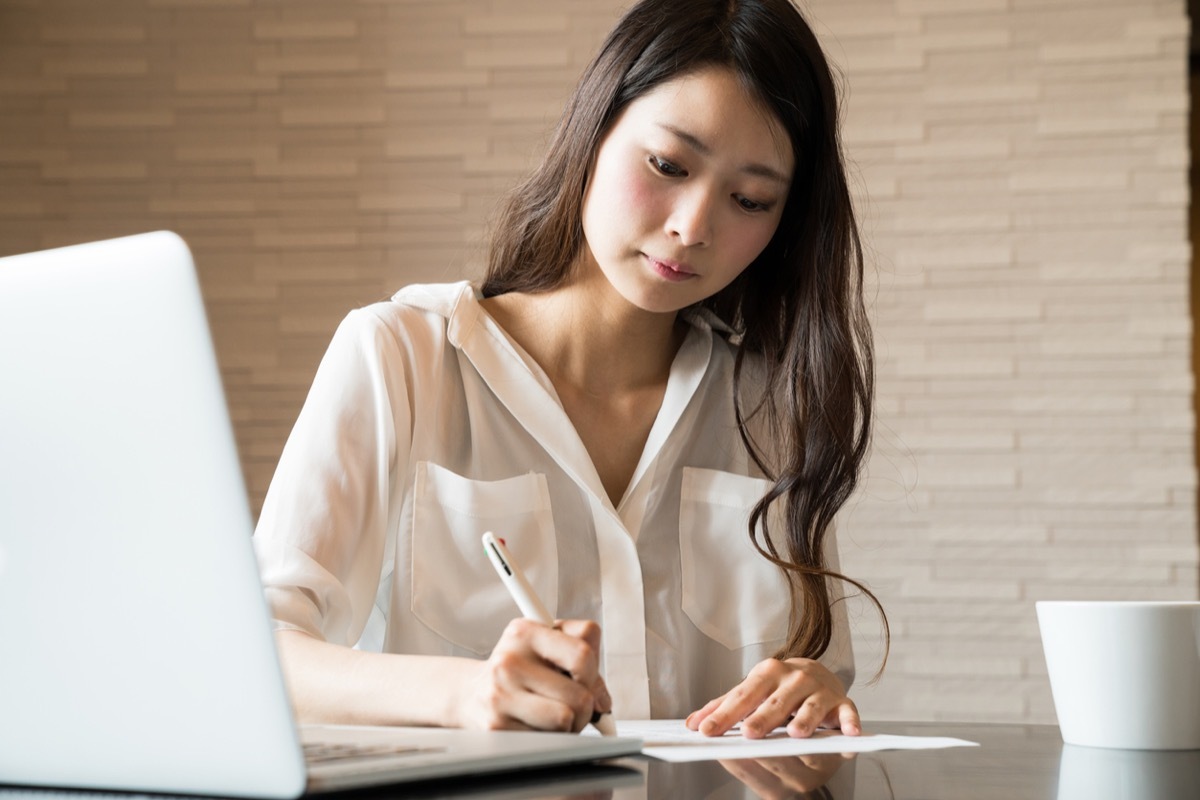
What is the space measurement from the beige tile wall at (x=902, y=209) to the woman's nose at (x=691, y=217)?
3.89ft

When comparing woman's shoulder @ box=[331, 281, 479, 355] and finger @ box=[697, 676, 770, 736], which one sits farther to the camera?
woman's shoulder @ box=[331, 281, 479, 355]

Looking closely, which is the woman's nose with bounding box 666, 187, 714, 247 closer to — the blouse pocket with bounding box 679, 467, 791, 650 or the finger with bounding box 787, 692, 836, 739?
the blouse pocket with bounding box 679, 467, 791, 650

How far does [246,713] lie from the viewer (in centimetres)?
50

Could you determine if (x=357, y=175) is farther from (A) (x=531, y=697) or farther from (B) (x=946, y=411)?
(A) (x=531, y=697)

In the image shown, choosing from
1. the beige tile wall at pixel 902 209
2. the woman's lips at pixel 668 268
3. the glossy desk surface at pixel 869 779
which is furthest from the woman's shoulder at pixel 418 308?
the beige tile wall at pixel 902 209

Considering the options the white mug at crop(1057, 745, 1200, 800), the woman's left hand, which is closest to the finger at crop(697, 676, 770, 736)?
the woman's left hand

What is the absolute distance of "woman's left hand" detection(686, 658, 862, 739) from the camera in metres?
0.98

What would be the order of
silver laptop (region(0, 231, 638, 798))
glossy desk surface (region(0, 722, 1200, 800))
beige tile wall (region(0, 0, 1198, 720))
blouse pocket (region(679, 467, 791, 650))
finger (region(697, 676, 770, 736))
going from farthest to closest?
beige tile wall (region(0, 0, 1198, 720))
blouse pocket (region(679, 467, 791, 650))
finger (region(697, 676, 770, 736))
glossy desk surface (region(0, 722, 1200, 800))
silver laptop (region(0, 231, 638, 798))

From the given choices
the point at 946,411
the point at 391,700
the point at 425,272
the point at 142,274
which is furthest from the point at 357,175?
the point at 142,274

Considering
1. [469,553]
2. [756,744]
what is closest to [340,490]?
[469,553]

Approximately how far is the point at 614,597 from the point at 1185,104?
71.5 inches

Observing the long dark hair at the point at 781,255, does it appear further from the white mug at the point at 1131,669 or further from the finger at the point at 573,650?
the finger at the point at 573,650

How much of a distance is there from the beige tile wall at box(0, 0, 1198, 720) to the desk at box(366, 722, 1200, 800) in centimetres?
176

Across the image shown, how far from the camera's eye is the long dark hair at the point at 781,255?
1.38 meters
